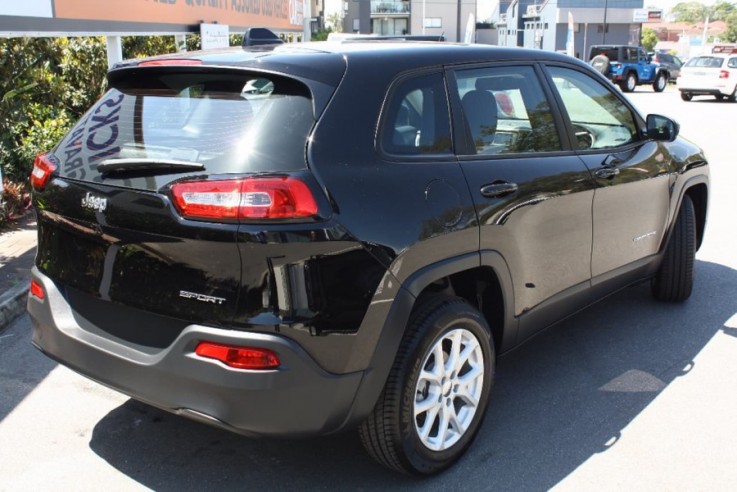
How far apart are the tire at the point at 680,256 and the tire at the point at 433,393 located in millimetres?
2388

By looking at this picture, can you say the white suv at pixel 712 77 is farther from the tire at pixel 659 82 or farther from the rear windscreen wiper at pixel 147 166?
the rear windscreen wiper at pixel 147 166

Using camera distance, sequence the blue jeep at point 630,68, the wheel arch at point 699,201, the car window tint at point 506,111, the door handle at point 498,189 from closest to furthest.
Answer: the door handle at point 498,189 < the car window tint at point 506,111 < the wheel arch at point 699,201 < the blue jeep at point 630,68

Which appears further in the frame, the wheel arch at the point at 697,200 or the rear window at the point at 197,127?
the wheel arch at the point at 697,200

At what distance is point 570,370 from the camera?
442cm

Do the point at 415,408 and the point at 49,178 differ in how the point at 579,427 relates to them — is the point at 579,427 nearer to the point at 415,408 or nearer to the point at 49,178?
the point at 415,408

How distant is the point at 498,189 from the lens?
3.44 metres

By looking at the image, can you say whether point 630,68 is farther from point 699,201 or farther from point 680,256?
point 680,256

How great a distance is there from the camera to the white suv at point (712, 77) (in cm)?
2689

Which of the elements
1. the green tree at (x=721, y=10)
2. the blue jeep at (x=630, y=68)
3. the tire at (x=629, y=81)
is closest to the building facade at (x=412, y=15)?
the blue jeep at (x=630, y=68)

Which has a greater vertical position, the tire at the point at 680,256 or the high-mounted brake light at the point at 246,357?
the high-mounted brake light at the point at 246,357

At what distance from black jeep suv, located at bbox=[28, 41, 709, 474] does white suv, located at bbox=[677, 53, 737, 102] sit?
26226 millimetres

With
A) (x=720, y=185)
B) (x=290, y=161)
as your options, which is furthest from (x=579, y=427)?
(x=720, y=185)

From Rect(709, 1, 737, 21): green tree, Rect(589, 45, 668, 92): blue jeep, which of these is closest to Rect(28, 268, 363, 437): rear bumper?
Rect(589, 45, 668, 92): blue jeep

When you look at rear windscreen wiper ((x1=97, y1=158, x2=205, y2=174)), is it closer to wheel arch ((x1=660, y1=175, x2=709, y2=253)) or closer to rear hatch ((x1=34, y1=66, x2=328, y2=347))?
rear hatch ((x1=34, y1=66, x2=328, y2=347))
